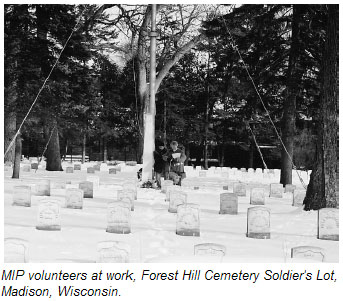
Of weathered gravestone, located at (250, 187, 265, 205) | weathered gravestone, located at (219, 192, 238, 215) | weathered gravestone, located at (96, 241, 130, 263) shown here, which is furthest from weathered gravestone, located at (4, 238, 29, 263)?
weathered gravestone, located at (250, 187, 265, 205)

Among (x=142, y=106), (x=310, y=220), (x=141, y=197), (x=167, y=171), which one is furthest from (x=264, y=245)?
(x=142, y=106)

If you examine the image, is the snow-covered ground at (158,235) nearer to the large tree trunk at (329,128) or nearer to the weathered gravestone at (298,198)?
the weathered gravestone at (298,198)

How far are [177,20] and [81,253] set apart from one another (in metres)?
17.0

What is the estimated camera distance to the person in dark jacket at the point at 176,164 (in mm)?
14086

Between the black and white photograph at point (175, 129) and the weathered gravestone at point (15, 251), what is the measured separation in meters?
0.01

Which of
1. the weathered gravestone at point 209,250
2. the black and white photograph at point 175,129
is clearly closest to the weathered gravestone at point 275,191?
the black and white photograph at point 175,129

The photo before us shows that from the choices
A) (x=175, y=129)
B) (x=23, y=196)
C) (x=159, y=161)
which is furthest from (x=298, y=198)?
(x=175, y=129)

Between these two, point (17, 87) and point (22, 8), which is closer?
point (17, 87)

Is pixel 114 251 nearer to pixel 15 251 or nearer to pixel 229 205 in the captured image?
pixel 15 251

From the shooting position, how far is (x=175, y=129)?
1391 inches

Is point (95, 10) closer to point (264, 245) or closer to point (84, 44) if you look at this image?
point (84, 44)

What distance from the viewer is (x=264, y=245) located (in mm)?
6859

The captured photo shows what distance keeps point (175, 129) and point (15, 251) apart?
1208 inches

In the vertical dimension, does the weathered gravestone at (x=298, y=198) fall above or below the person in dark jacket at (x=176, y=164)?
below
